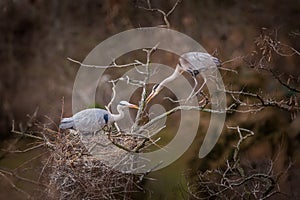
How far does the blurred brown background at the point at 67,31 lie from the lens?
15.4 ft

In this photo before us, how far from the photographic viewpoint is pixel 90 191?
2.45 meters

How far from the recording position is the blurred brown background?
15.4 ft

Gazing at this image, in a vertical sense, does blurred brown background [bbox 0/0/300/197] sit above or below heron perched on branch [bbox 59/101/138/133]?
below

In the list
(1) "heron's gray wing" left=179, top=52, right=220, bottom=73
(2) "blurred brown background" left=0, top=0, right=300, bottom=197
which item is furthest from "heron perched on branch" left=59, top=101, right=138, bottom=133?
(2) "blurred brown background" left=0, top=0, right=300, bottom=197

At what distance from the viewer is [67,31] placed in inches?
200

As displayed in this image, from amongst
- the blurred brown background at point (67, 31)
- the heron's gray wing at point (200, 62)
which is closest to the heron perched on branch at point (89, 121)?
the heron's gray wing at point (200, 62)

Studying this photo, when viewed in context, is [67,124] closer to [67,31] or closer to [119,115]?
[119,115]

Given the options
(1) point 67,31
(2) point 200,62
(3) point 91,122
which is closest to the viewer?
(3) point 91,122

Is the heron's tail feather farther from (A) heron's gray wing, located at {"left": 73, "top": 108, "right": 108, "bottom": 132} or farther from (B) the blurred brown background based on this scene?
(B) the blurred brown background

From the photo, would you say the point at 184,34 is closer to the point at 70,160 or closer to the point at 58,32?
the point at 58,32

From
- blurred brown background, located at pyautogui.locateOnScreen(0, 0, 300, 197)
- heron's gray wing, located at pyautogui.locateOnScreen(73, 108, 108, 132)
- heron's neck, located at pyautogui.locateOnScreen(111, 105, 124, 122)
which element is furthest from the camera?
blurred brown background, located at pyautogui.locateOnScreen(0, 0, 300, 197)

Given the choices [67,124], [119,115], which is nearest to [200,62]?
[119,115]

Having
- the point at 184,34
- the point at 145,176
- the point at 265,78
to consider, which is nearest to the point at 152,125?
the point at 145,176

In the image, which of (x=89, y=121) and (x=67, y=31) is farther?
(x=67, y=31)
